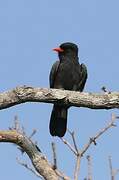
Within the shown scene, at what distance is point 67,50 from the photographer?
7.97 metres

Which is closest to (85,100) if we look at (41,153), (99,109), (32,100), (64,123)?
(99,109)

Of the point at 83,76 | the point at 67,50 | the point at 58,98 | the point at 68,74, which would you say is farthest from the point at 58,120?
the point at 58,98

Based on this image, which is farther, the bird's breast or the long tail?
the bird's breast

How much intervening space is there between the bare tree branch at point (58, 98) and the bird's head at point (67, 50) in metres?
3.22


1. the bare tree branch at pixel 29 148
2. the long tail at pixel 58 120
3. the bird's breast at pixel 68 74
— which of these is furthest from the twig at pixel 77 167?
the bird's breast at pixel 68 74

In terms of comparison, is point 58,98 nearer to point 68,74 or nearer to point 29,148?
point 29,148

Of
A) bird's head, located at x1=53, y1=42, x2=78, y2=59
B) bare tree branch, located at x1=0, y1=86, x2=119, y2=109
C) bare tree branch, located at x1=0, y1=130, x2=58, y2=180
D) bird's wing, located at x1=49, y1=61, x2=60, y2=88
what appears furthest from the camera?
bird's head, located at x1=53, y1=42, x2=78, y2=59

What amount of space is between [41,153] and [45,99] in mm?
762

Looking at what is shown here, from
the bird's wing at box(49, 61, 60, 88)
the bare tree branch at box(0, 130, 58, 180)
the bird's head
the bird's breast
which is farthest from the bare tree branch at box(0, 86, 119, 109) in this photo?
the bird's head

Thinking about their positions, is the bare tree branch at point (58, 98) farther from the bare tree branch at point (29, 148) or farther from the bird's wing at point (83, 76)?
the bird's wing at point (83, 76)

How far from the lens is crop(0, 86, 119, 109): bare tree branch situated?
443 cm

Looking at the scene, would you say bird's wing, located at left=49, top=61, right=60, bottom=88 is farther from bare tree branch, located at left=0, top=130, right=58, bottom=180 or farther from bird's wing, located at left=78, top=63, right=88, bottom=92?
bare tree branch, located at left=0, top=130, right=58, bottom=180

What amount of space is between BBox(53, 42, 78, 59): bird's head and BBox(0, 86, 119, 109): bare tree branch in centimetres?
322

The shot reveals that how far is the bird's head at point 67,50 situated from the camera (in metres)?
7.92
